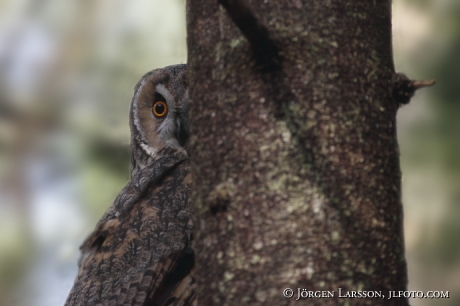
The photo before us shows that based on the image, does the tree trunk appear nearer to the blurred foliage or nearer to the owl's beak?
the owl's beak

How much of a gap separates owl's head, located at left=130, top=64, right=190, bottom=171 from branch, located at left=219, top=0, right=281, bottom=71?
276cm

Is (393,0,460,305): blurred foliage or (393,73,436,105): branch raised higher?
(393,0,460,305): blurred foliage

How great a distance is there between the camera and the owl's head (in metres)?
5.04

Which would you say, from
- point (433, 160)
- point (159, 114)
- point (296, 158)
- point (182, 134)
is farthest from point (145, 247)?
point (433, 160)

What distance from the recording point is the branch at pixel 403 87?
2346 millimetres

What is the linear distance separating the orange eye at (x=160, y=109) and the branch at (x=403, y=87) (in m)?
3.07

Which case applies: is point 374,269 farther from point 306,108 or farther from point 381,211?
point 306,108

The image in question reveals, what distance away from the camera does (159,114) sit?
5293mm

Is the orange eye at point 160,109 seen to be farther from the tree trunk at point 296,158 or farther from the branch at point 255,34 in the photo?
the branch at point 255,34

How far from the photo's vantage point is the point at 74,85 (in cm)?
840

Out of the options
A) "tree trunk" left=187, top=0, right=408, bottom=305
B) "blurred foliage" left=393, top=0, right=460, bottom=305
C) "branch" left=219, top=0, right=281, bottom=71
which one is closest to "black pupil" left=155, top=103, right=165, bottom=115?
"blurred foliage" left=393, top=0, right=460, bottom=305

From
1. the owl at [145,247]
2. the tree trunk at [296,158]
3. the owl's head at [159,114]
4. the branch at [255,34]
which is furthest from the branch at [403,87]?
the owl's head at [159,114]

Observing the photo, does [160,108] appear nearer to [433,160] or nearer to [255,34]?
[433,160]

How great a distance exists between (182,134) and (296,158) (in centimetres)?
292
